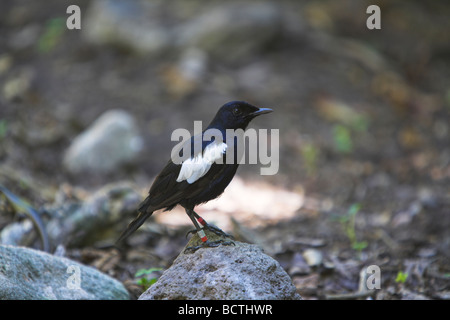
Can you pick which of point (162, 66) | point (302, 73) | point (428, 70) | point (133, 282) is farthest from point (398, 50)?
point (133, 282)

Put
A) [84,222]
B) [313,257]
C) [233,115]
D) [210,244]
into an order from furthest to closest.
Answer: [84,222] < [313,257] < [233,115] < [210,244]

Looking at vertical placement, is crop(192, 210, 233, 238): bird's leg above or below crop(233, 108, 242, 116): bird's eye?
below

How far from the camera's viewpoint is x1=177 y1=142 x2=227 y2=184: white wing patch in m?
3.46

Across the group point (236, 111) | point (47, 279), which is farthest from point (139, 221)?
point (236, 111)

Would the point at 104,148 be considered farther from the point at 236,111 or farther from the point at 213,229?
the point at 213,229

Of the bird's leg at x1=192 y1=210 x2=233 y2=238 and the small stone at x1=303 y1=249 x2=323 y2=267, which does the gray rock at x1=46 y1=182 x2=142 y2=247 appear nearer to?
the bird's leg at x1=192 y1=210 x2=233 y2=238

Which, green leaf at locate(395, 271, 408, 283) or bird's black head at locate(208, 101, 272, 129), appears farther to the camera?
green leaf at locate(395, 271, 408, 283)

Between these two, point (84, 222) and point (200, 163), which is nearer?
point (200, 163)

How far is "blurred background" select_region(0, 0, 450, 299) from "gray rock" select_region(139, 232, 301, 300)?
993 millimetres

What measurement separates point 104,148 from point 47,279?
3.71m

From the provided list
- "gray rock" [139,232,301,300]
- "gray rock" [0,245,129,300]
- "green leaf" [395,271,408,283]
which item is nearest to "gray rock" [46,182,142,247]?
"gray rock" [0,245,129,300]

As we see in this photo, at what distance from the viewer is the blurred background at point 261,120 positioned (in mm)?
4820

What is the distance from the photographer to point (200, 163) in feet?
11.4
